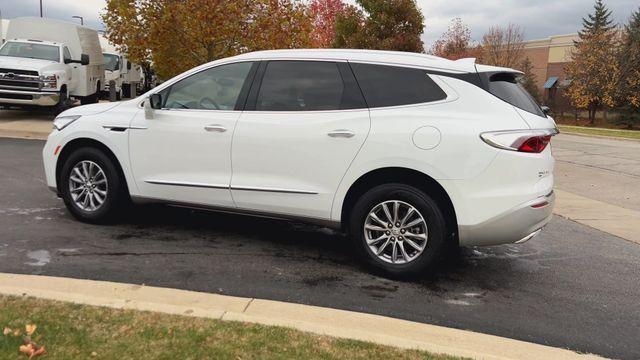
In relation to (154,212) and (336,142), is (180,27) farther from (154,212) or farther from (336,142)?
(336,142)

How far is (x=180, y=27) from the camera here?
552 inches

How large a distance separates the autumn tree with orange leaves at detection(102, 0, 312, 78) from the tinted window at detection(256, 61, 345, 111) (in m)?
8.99

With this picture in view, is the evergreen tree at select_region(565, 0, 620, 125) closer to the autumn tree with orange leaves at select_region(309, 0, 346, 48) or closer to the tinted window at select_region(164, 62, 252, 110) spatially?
the autumn tree with orange leaves at select_region(309, 0, 346, 48)

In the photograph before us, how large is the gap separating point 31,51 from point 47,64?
1200 millimetres

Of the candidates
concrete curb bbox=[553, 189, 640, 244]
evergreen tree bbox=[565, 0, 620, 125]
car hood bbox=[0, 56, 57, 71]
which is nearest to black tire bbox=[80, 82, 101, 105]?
car hood bbox=[0, 56, 57, 71]

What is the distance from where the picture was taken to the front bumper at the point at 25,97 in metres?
14.1

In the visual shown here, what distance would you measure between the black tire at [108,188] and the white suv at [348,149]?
1 cm

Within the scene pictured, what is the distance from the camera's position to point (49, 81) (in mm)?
14461

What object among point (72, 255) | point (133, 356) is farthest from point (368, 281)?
point (72, 255)

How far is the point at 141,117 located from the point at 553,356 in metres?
4.12

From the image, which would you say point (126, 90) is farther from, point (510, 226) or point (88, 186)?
point (510, 226)

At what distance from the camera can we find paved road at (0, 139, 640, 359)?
3.94 m

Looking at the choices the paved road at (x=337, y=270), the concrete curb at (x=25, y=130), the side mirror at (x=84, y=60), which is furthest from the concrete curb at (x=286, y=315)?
the side mirror at (x=84, y=60)

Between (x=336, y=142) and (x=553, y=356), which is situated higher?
(x=336, y=142)
